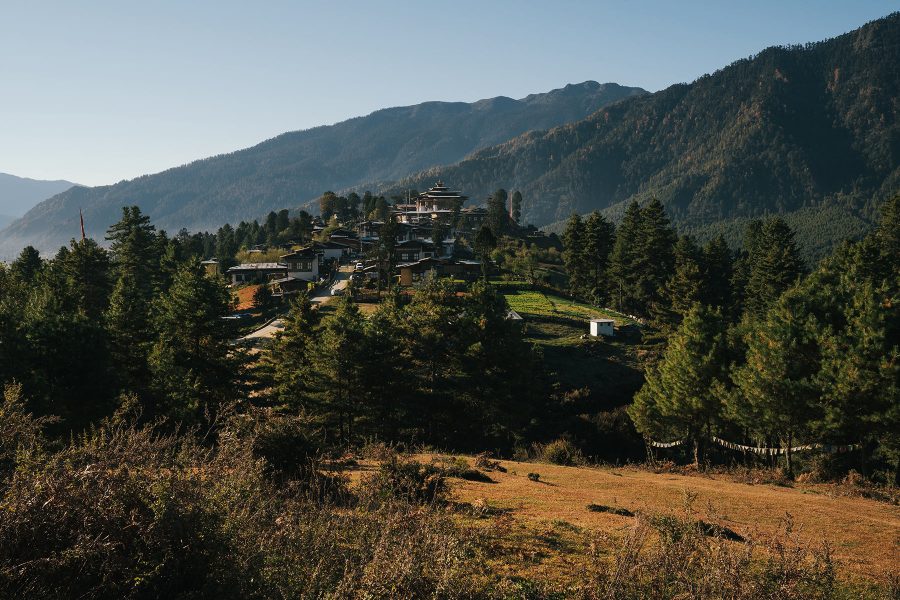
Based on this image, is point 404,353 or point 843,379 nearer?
point 843,379

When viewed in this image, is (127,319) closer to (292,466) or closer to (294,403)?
(294,403)

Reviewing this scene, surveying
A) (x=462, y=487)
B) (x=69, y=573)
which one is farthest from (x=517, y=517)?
(x=69, y=573)

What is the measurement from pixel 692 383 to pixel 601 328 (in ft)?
85.1

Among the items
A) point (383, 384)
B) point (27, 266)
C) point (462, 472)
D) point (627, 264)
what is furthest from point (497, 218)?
point (462, 472)

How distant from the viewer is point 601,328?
5341cm

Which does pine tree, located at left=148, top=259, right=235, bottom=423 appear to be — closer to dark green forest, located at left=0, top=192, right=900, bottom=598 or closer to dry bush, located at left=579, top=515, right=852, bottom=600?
dark green forest, located at left=0, top=192, right=900, bottom=598

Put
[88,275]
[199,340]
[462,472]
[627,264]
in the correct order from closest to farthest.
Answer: [462,472] → [199,340] → [88,275] → [627,264]

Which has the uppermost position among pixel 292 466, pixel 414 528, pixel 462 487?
pixel 414 528

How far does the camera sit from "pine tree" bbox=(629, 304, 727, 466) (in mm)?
27578

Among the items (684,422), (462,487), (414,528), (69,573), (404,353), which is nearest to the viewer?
(69,573)

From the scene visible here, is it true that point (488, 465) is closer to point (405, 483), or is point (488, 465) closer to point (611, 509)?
point (611, 509)

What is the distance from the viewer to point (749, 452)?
106 ft

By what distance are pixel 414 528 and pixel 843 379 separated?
2042cm

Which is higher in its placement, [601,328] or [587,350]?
[601,328]
